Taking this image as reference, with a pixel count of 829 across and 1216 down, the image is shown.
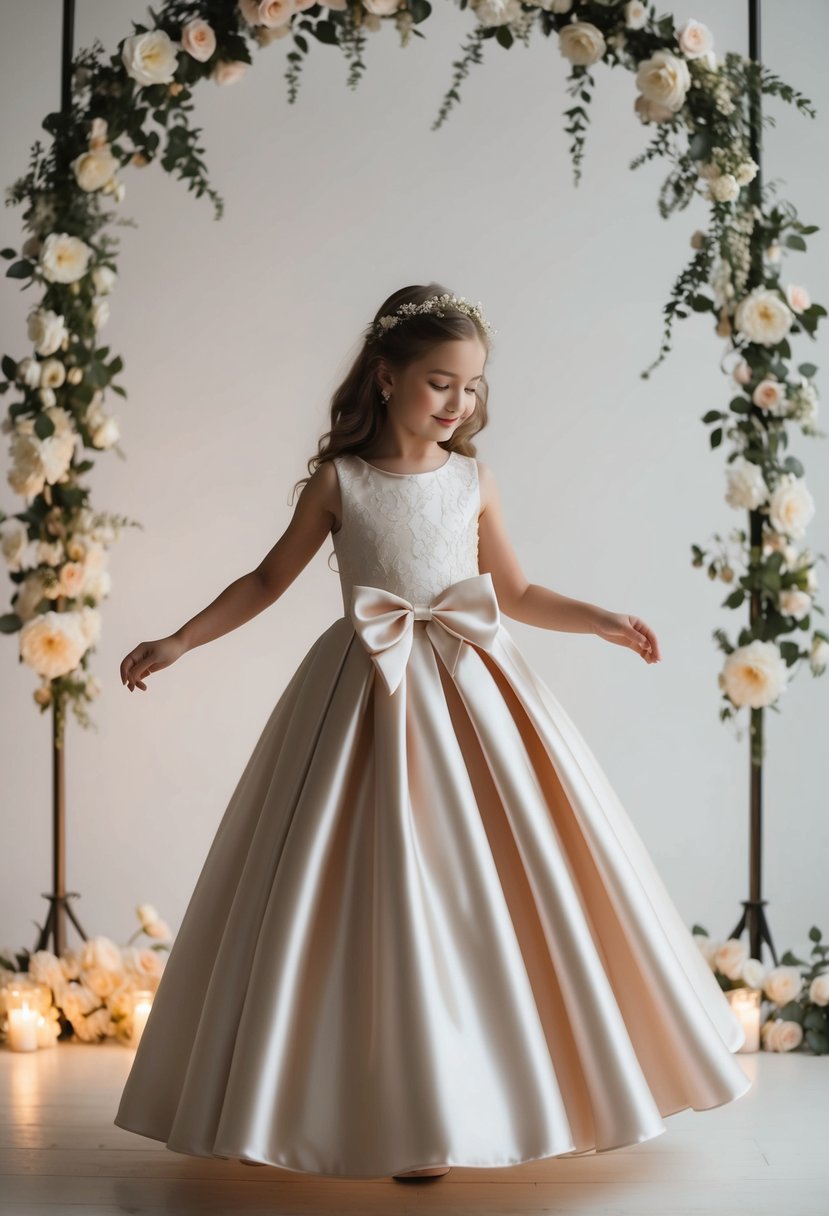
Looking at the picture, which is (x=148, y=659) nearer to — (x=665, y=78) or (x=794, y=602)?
(x=794, y=602)

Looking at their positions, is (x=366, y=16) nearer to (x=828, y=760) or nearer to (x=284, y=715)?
(x=284, y=715)

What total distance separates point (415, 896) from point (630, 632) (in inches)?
32.8

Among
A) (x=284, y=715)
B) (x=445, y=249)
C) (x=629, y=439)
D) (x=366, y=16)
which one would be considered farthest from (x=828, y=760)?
(x=366, y=16)

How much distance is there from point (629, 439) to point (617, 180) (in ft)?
2.74

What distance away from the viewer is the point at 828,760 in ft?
14.4

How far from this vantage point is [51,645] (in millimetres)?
3422

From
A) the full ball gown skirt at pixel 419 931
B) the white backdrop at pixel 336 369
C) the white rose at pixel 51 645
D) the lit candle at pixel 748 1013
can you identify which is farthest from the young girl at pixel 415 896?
the white backdrop at pixel 336 369

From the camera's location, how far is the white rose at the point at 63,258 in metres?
3.36

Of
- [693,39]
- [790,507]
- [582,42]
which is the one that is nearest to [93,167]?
[582,42]

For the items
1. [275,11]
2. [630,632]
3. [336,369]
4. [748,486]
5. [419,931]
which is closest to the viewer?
[419,931]

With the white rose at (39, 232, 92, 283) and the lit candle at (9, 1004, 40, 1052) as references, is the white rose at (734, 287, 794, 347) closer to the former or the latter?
the white rose at (39, 232, 92, 283)

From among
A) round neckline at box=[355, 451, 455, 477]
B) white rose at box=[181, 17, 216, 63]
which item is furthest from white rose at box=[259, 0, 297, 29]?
round neckline at box=[355, 451, 455, 477]

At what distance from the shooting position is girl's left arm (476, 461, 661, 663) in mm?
2834

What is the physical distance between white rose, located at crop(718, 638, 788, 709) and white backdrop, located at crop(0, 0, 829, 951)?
886 millimetres
